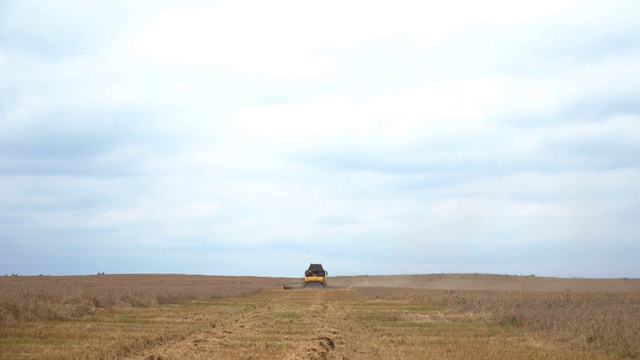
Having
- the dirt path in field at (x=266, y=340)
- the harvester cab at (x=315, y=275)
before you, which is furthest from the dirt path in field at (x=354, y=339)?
the harvester cab at (x=315, y=275)

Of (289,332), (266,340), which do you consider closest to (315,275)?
(289,332)

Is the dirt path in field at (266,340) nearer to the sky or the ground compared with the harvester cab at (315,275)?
nearer to the ground

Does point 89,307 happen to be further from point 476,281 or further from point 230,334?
point 476,281

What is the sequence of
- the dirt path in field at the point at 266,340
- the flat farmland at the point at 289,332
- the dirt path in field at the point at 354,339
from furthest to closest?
the flat farmland at the point at 289,332 → the dirt path in field at the point at 354,339 → the dirt path in field at the point at 266,340

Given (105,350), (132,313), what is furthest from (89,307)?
(105,350)

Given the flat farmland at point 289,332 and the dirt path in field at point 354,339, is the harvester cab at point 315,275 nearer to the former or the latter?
the flat farmland at point 289,332

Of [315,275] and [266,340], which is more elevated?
[315,275]

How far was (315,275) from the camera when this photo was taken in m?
70.2

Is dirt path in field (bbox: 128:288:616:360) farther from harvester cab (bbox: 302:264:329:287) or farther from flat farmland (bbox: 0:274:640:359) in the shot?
harvester cab (bbox: 302:264:329:287)

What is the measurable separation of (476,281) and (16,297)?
80.9 metres

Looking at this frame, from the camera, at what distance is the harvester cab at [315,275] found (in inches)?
2736

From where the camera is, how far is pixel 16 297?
24.4m

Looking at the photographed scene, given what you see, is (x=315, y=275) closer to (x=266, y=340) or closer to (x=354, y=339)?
(x=354, y=339)

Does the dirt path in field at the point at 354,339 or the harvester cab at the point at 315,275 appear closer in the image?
the dirt path in field at the point at 354,339
